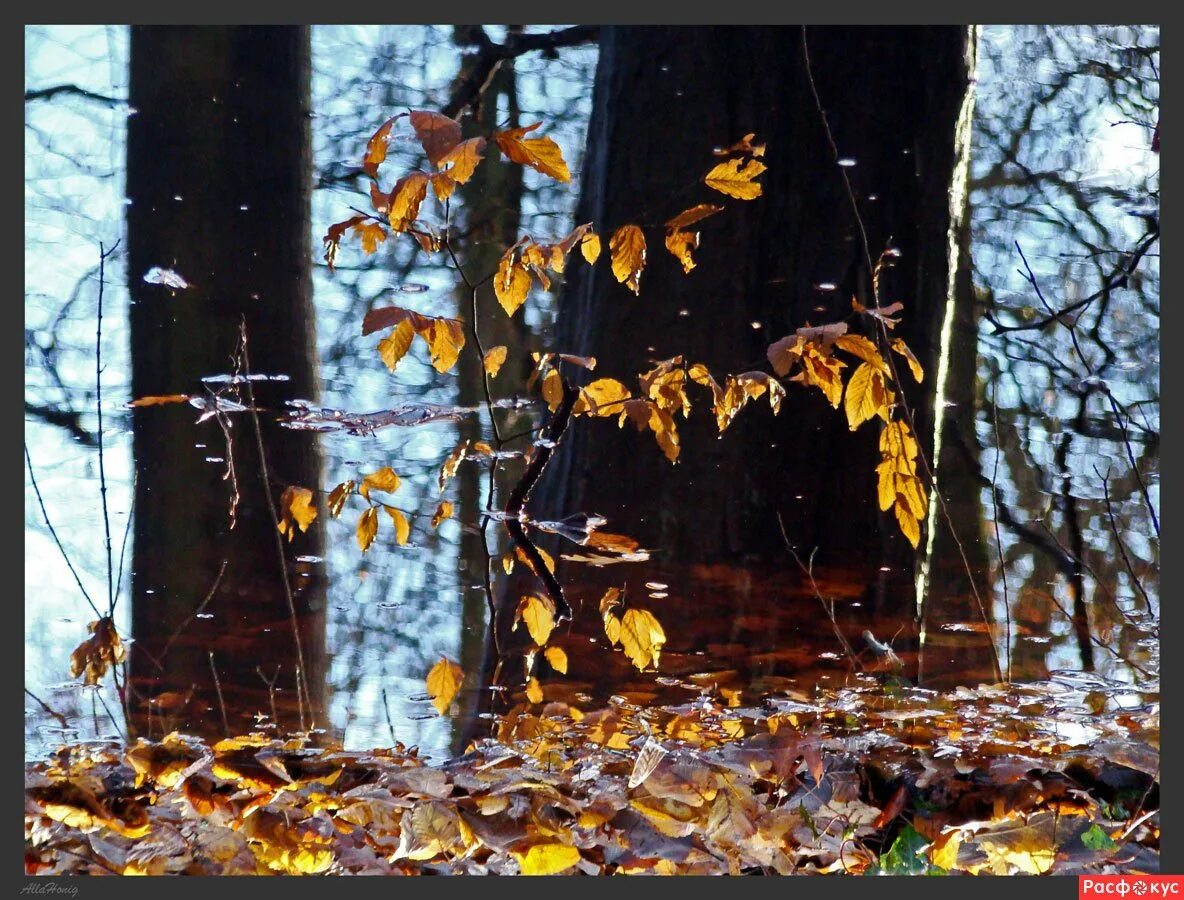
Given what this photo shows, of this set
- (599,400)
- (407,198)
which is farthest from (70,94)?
(599,400)

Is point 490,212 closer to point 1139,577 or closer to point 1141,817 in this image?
point 1139,577

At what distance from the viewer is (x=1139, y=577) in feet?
6.29

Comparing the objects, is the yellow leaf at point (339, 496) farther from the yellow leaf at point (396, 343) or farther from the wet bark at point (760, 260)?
the wet bark at point (760, 260)

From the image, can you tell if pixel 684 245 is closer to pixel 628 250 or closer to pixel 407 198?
pixel 628 250

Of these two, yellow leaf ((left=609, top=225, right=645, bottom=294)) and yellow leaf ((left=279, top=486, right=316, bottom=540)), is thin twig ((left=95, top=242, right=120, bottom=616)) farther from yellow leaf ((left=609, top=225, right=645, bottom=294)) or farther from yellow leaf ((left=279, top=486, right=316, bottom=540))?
yellow leaf ((left=609, top=225, right=645, bottom=294))

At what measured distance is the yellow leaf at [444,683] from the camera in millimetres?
1879

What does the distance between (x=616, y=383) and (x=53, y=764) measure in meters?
1.22

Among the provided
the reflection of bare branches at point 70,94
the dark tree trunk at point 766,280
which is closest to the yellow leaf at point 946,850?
the dark tree trunk at point 766,280

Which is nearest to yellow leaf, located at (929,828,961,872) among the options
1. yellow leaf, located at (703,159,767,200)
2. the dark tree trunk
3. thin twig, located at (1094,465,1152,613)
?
the dark tree trunk

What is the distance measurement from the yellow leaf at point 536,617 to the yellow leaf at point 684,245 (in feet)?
2.15

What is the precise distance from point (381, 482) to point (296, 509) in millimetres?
158

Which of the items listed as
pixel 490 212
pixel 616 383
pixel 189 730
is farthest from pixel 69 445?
pixel 616 383

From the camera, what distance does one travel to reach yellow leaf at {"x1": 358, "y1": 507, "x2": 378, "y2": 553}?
1.89m

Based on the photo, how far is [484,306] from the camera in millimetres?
1895
